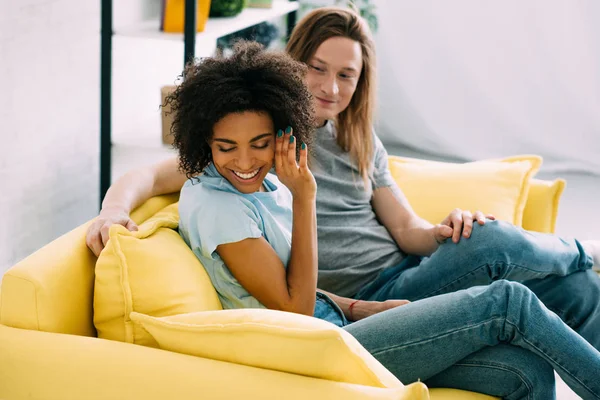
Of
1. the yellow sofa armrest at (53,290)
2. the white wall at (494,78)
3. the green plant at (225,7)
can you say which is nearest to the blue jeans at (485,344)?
the yellow sofa armrest at (53,290)

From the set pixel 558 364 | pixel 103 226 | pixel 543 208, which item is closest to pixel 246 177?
pixel 103 226

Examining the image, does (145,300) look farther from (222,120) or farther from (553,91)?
(553,91)

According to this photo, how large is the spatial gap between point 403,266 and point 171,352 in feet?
2.50

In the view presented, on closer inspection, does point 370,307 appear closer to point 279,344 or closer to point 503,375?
point 503,375

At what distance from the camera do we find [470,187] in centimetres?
212

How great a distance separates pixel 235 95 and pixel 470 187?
952mm

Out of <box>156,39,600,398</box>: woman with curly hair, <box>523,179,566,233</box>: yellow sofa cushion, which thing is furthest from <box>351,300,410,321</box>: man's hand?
<box>523,179,566,233</box>: yellow sofa cushion

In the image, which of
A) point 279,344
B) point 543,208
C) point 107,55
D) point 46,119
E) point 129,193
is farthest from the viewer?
point 107,55

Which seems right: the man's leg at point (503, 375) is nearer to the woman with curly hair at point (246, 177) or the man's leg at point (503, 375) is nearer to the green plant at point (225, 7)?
the woman with curly hair at point (246, 177)

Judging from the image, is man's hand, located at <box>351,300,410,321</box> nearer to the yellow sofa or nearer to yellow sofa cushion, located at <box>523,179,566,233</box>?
the yellow sofa

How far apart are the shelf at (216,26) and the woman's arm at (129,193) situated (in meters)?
0.88

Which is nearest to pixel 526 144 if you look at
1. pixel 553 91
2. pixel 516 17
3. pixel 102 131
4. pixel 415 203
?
pixel 553 91

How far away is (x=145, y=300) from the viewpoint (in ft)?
4.09

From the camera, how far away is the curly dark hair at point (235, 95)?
1359 mm
